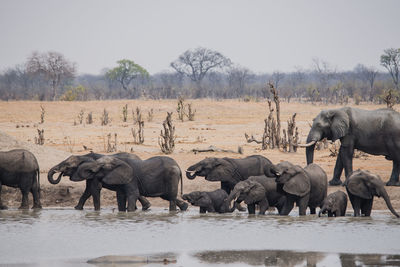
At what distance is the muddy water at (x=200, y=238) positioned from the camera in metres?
9.61

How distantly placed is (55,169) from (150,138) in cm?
1479

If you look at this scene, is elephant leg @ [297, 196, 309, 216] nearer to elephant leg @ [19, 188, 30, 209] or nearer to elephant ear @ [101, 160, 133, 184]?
elephant ear @ [101, 160, 133, 184]

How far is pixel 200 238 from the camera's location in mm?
11328

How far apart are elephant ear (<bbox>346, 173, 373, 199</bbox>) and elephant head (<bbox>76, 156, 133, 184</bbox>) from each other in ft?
13.8

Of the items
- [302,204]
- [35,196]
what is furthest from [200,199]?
[35,196]

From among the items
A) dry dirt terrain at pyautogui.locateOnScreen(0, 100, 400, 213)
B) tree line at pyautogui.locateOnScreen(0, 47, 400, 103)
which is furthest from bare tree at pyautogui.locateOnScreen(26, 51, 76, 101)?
dry dirt terrain at pyautogui.locateOnScreen(0, 100, 400, 213)

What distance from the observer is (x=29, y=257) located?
9680 mm

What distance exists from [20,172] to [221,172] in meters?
4.03

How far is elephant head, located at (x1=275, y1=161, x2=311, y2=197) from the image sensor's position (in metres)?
13.7

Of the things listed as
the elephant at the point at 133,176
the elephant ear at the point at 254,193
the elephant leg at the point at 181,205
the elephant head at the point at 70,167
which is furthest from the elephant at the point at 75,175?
the elephant ear at the point at 254,193

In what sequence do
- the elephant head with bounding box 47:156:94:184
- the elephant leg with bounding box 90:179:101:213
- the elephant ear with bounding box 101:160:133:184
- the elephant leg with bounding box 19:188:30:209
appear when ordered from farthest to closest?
1. the elephant leg with bounding box 19:188:30:209
2. the elephant head with bounding box 47:156:94:184
3. the elephant leg with bounding box 90:179:101:213
4. the elephant ear with bounding box 101:160:133:184

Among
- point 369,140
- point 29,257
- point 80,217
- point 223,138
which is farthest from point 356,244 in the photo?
point 223,138

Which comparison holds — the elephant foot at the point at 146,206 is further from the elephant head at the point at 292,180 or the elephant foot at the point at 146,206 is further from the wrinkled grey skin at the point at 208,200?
the elephant head at the point at 292,180

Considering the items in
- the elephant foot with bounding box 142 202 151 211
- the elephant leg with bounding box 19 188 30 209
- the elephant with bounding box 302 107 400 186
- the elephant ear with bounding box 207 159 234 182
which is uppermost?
the elephant with bounding box 302 107 400 186
